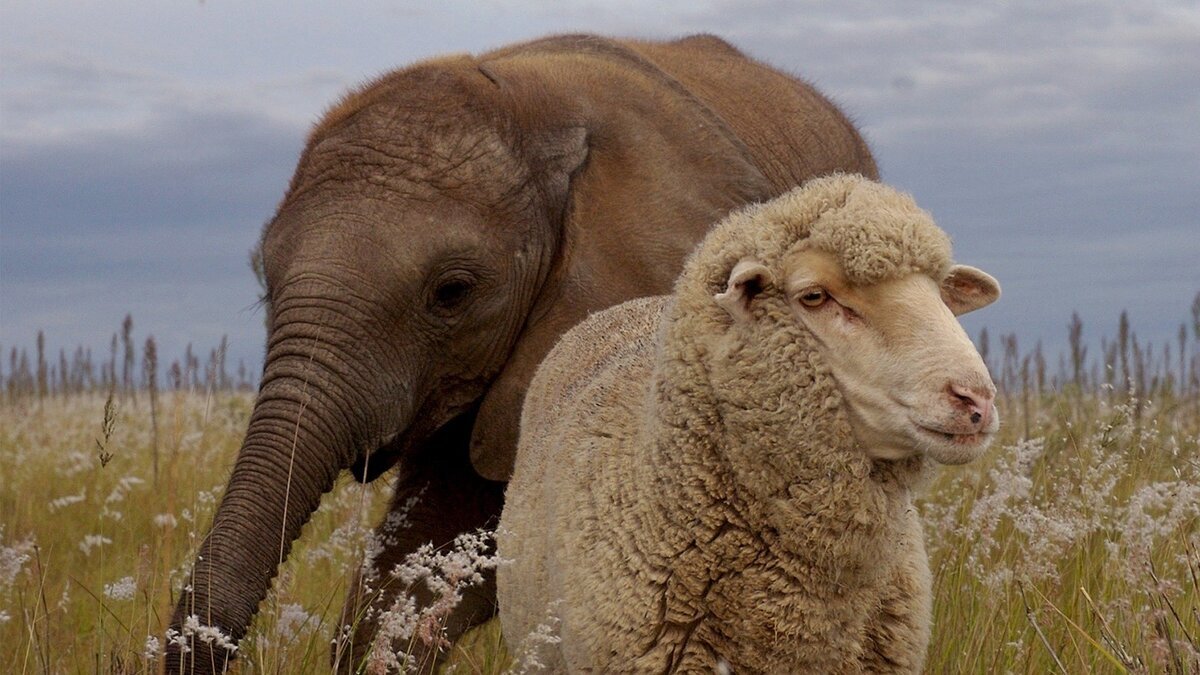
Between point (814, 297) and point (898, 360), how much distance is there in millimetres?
281

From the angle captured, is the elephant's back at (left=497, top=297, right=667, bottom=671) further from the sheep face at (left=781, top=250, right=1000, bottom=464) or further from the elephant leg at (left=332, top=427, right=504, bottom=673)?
the elephant leg at (left=332, top=427, right=504, bottom=673)

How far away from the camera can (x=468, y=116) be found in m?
6.47

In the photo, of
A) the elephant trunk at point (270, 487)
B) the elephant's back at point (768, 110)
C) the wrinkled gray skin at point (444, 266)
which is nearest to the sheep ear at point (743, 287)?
the elephant trunk at point (270, 487)

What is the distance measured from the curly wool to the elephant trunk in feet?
5.69

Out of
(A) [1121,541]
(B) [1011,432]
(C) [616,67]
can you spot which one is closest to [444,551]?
(C) [616,67]

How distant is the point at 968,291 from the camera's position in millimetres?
4156

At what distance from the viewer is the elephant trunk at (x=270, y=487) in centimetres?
548

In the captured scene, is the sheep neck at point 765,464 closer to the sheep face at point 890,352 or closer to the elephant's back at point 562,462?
the sheep face at point 890,352

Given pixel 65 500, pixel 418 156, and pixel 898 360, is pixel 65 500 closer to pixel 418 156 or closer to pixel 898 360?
pixel 418 156

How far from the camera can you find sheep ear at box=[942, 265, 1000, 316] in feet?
13.5

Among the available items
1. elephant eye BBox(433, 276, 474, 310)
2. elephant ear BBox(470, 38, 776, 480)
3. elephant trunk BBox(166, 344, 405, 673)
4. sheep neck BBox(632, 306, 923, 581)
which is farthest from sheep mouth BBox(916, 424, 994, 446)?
elephant eye BBox(433, 276, 474, 310)

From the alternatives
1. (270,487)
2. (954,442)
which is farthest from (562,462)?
(270,487)

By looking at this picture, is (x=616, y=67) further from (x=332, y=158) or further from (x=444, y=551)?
(x=444, y=551)

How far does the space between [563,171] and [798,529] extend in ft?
10.2
